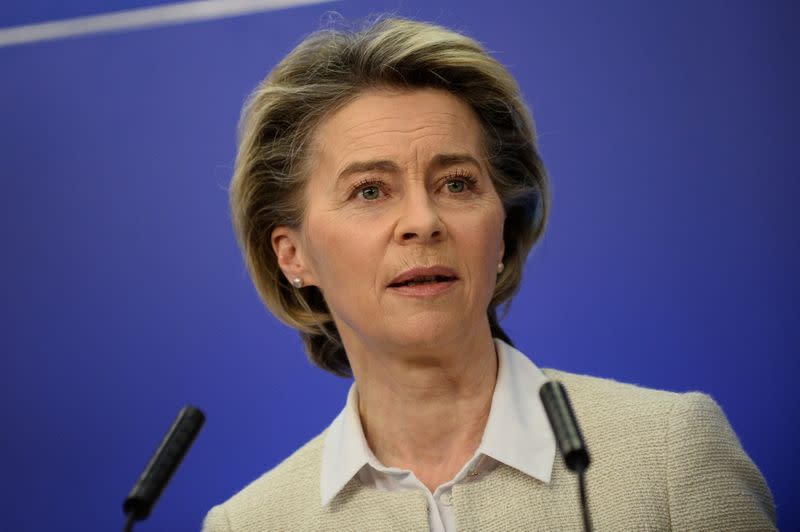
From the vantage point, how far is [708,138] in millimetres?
Result: 2080

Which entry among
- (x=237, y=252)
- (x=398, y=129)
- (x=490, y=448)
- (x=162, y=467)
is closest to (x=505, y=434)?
(x=490, y=448)

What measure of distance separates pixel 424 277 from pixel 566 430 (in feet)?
1.50

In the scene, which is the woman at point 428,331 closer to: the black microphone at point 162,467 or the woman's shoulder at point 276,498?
the woman's shoulder at point 276,498

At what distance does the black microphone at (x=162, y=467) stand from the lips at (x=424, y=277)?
0.40 meters

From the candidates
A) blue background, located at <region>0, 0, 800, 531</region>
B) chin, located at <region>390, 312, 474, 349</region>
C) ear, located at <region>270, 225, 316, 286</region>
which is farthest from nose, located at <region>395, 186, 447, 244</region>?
blue background, located at <region>0, 0, 800, 531</region>

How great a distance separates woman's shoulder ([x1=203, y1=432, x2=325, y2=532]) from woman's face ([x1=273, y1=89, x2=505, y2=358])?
0.70 ft

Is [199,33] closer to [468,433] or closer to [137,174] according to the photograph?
[137,174]

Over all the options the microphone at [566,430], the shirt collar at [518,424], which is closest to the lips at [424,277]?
the shirt collar at [518,424]

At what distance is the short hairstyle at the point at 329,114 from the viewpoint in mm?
1595

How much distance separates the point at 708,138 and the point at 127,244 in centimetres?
128

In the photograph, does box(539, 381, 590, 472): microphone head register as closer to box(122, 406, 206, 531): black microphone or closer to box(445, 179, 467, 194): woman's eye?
box(122, 406, 206, 531): black microphone

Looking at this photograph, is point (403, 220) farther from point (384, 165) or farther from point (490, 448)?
point (490, 448)

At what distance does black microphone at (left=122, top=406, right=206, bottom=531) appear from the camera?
1.05 m

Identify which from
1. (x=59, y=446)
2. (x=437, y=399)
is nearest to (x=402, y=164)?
(x=437, y=399)
